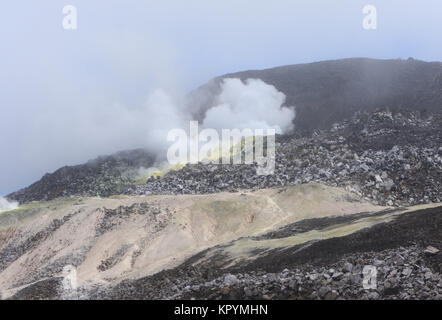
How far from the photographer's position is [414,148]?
49.2m

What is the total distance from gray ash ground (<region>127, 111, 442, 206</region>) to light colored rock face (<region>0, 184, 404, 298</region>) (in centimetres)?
526

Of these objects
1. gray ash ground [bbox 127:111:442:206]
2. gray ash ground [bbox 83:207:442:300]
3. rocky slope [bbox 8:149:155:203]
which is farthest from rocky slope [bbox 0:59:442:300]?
rocky slope [bbox 8:149:155:203]

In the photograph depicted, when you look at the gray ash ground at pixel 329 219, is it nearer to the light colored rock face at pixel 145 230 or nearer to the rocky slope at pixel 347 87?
the light colored rock face at pixel 145 230

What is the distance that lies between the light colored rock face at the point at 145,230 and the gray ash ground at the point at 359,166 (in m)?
5.26

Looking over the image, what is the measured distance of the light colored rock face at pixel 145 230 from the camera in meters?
32.5

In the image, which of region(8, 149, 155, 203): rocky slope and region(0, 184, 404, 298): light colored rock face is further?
region(8, 149, 155, 203): rocky slope

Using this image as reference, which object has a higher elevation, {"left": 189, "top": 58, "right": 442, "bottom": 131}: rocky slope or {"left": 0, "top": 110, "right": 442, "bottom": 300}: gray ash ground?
{"left": 189, "top": 58, "right": 442, "bottom": 131}: rocky slope

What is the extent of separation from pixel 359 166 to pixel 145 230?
79.8 ft

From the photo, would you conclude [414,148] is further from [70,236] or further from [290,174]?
[70,236]

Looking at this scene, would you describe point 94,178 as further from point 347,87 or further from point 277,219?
point 347,87

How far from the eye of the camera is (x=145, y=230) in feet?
121

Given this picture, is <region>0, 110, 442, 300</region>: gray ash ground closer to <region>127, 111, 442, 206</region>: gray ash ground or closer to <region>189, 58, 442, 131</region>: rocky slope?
<region>127, 111, 442, 206</region>: gray ash ground

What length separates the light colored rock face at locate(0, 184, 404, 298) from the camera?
3247cm

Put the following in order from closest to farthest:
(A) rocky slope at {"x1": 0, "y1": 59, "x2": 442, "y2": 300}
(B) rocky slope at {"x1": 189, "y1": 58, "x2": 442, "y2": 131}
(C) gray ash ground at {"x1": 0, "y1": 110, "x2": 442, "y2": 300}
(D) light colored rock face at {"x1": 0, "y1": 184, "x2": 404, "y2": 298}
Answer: (C) gray ash ground at {"x1": 0, "y1": 110, "x2": 442, "y2": 300}
(A) rocky slope at {"x1": 0, "y1": 59, "x2": 442, "y2": 300}
(D) light colored rock face at {"x1": 0, "y1": 184, "x2": 404, "y2": 298}
(B) rocky slope at {"x1": 189, "y1": 58, "x2": 442, "y2": 131}
